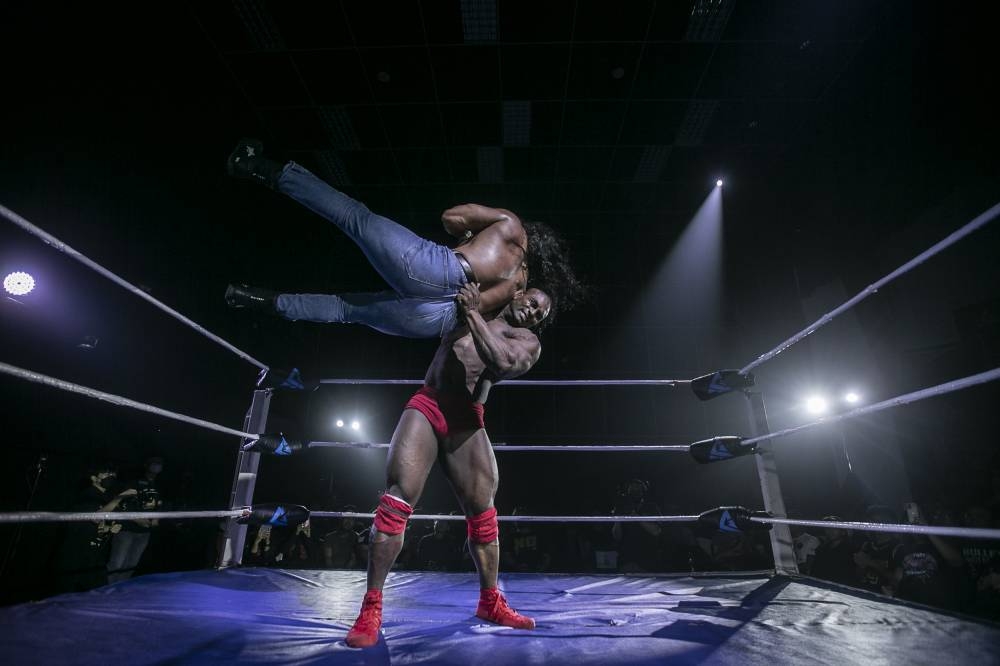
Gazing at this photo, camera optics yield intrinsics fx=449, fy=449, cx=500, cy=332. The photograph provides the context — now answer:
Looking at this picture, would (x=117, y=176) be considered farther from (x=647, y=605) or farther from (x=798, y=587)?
(x=798, y=587)

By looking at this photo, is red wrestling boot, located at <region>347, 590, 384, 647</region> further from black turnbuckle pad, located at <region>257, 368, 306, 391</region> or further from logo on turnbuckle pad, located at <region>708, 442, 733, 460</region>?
logo on turnbuckle pad, located at <region>708, 442, 733, 460</region>

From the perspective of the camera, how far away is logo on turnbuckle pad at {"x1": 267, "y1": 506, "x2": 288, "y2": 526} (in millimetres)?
2510

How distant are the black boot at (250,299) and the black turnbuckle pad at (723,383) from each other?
92.0 inches

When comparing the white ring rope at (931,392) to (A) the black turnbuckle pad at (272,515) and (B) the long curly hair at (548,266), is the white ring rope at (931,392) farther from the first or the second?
(A) the black turnbuckle pad at (272,515)

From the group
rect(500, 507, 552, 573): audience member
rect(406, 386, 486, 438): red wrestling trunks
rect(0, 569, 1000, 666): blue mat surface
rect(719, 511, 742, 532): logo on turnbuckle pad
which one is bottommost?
rect(500, 507, 552, 573): audience member

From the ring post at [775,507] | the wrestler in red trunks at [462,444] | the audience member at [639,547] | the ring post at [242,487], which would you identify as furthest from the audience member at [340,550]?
the ring post at [775,507]

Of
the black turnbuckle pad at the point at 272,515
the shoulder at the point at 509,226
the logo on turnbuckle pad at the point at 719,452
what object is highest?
the shoulder at the point at 509,226

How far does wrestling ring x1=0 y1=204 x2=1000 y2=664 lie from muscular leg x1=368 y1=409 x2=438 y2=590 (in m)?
0.22

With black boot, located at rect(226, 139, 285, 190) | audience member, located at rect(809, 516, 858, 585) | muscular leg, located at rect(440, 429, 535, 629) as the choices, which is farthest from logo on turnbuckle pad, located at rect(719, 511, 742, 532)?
black boot, located at rect(226, 139, 285, 190)

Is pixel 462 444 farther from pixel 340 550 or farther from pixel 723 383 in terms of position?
pixel 340 550

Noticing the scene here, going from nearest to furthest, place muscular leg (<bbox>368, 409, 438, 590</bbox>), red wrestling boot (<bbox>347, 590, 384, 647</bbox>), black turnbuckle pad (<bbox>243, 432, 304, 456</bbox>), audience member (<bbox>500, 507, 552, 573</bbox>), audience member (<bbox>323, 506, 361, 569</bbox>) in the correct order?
1. red wrestling boot (<bbox>347, 590, 384, 647</bbox>)
2. muscular leg (<bbox>368, 409, 438, 590</bbox>)
3. black turnbuckle pad (<bbox>243, 432, 304, 456</bbox>)
4. audience member (<bbox>323, 506, 361, 569</bbox>)
5. audience member (<bbox>500, 507, 552, 573</bbox>)

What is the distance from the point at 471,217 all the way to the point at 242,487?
239 centimetres

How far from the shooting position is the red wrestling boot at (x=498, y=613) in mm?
1637

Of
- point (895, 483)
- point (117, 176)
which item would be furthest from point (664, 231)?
point (117, 176)
